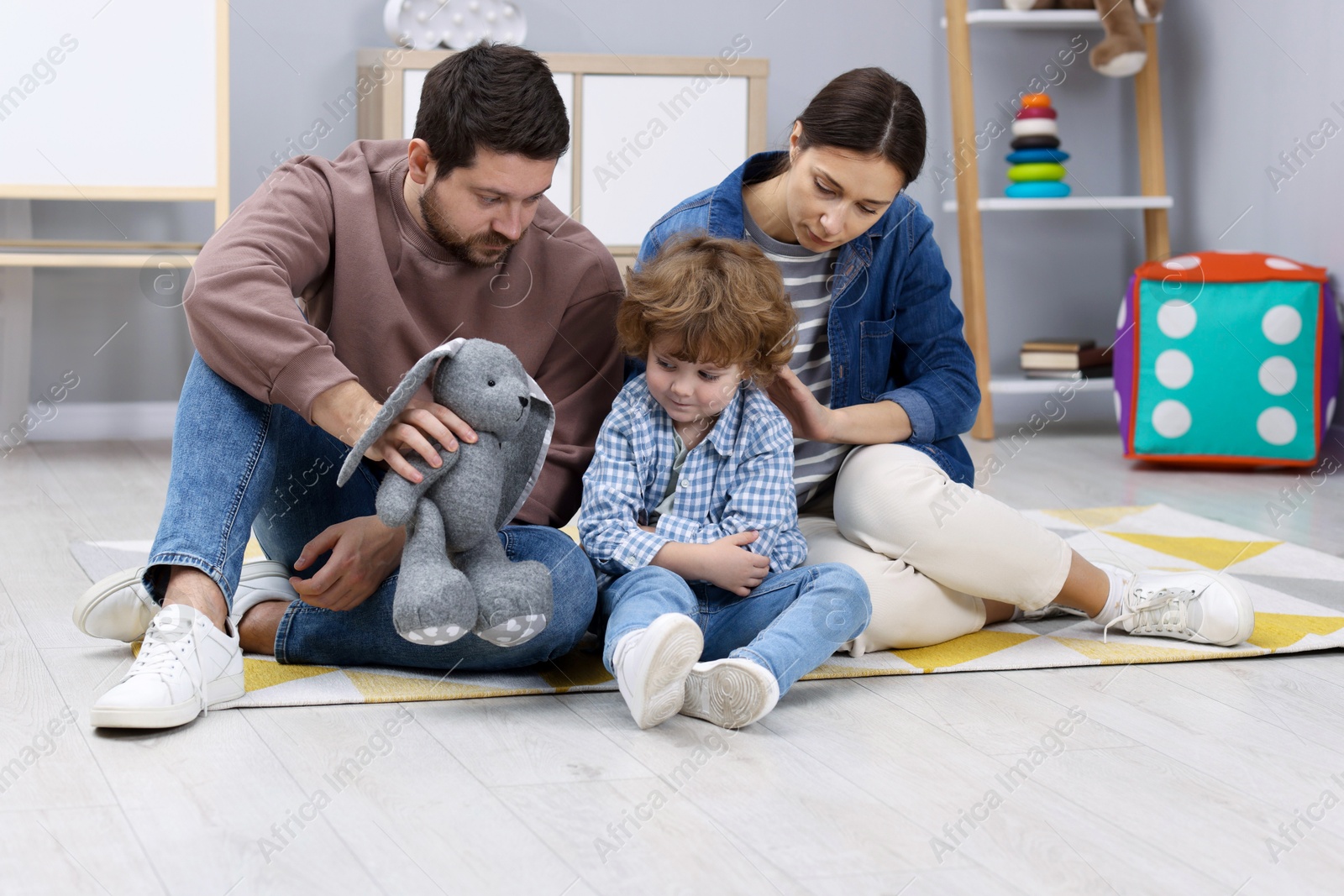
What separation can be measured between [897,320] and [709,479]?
0.32m

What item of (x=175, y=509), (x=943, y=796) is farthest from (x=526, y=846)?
(x=175, y=509)

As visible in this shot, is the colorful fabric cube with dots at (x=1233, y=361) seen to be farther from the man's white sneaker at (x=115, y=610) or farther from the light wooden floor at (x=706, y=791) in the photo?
the man's white sneaker at (x=115, y=610)

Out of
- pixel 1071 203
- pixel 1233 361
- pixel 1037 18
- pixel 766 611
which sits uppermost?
pixel 1037 18

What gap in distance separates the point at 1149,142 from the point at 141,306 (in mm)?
2357

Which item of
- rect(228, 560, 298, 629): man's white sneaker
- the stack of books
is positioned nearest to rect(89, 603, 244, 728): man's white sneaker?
rect(228, 560, 298, 629): man's white sneaker

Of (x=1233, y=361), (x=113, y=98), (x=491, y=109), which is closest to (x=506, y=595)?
(x=491, y=109)

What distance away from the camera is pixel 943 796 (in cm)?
95

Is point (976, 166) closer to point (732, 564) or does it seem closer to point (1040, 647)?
point (1040, 647)

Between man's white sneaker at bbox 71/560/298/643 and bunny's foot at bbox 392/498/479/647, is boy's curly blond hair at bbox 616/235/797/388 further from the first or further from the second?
man's white sneaker at bbox 71/560/298/643

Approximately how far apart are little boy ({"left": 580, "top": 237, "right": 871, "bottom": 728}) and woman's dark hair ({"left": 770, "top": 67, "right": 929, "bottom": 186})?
137 millimetres

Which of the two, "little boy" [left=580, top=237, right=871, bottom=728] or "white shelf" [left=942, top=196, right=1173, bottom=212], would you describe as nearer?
"little boy" [left=580, top=237, right=871, bottom=728]

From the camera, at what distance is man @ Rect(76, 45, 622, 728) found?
108 cm

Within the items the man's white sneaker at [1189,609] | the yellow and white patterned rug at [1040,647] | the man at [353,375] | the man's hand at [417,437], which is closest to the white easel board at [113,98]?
the yellow and white patterned rug at [1040,647]

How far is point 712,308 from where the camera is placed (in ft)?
3.90
